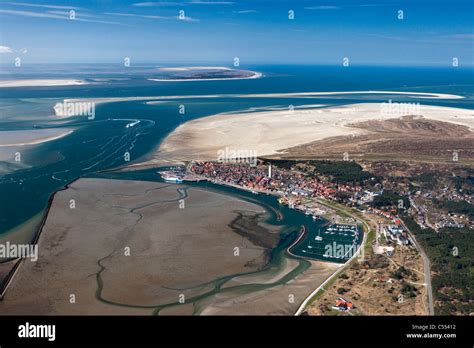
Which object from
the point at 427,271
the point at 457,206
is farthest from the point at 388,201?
the point at 427,271

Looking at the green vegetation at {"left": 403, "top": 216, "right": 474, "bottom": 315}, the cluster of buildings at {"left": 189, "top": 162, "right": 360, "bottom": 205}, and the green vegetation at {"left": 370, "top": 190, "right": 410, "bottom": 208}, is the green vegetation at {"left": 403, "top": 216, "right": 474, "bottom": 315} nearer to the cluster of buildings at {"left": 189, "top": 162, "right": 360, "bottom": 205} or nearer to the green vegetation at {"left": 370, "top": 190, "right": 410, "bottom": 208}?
the green vegetation at {"left": 370, "top": 190, "right": 410, "bottom": 208}

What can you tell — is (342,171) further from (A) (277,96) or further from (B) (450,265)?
(A) (277,96)

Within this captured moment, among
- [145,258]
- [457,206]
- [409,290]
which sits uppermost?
[457,206]

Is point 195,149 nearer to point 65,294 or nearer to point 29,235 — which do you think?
point 29,235

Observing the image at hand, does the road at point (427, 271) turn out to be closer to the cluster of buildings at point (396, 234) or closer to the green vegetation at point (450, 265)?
the green vegetation at point (450, 265)

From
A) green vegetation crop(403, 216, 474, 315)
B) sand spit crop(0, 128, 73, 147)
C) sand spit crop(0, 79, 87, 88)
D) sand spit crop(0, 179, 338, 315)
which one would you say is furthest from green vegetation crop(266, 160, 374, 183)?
sand spit crop(0, 79, 87, 88)
